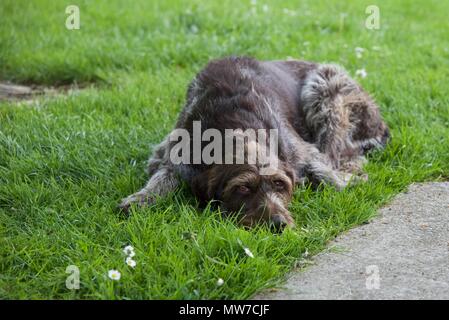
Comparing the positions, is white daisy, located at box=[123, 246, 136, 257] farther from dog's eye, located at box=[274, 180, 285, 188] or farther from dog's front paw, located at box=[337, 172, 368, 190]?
dog's front paw, located at box=[337, 172, 368, 190]

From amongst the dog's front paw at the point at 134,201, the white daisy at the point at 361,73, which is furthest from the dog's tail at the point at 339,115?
the dog's front paw at the point at 134,201

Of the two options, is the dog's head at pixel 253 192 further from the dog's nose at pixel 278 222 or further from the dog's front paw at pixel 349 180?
the dog's front paw at pixel 349 180

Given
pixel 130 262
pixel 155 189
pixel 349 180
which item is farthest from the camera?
pixel 349 180

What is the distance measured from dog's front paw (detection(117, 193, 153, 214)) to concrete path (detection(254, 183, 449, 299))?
136 centimetres

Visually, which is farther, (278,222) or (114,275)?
(278,222)

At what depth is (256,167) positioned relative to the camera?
496 centimetres

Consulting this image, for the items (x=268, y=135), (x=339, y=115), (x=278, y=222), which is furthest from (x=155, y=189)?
(x=339, y=115)

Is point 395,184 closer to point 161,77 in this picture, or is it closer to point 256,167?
point 256,167

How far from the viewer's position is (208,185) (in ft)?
17.0

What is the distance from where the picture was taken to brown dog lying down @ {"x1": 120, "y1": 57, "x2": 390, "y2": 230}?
499 cm

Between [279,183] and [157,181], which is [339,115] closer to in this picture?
[279,183]

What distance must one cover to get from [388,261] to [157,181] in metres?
1.86
